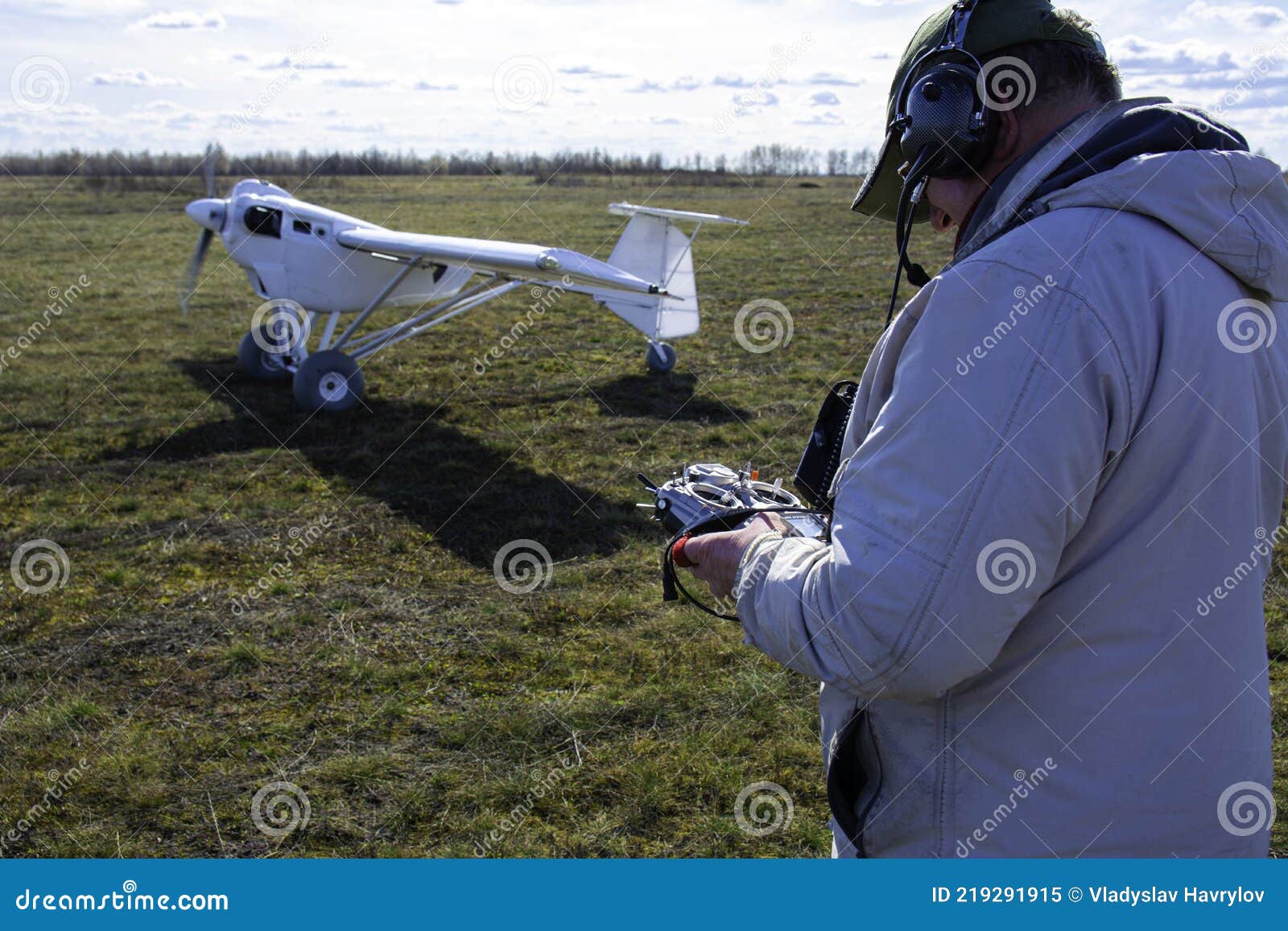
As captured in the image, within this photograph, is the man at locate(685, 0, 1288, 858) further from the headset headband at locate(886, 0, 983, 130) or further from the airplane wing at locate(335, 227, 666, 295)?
the airplane wing at locate(335, 227, 666, 295)

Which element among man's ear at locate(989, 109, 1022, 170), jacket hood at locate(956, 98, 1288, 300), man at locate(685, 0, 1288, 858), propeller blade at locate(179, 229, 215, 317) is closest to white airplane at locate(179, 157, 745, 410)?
propeller blade at locate(179, 229, 215, 317)

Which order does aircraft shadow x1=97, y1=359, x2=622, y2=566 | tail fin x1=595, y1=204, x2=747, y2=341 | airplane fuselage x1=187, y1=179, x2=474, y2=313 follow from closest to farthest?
1. aircraft shadow x1=97, y1=359, x2=622, y2=566
2. airplane fuselage x1=187, y1=179, x2=474, y2=313
3. tail fin x1=595, y1=204, x2=747, y2=341

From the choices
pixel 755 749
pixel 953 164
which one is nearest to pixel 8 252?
pixel 755 749

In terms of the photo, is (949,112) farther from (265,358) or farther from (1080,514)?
(265,358)

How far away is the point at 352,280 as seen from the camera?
1158 centimetres

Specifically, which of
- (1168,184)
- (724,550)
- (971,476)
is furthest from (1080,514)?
(724,550)

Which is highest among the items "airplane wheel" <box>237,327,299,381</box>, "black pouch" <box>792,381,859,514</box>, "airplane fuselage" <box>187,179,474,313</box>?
"airplane fuselage" <box>187,179,474,313</box>

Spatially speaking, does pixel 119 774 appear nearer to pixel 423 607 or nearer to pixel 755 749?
pixel 423 607

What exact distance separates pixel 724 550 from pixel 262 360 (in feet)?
38.3

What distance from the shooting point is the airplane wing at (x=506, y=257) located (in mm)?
9555

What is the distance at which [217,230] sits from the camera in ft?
39.4

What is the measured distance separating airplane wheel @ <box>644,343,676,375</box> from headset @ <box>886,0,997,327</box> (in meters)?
10.7

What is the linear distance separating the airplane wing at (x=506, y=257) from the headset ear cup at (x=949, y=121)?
789cm

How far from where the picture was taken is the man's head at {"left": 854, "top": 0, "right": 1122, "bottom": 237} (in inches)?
59.3
